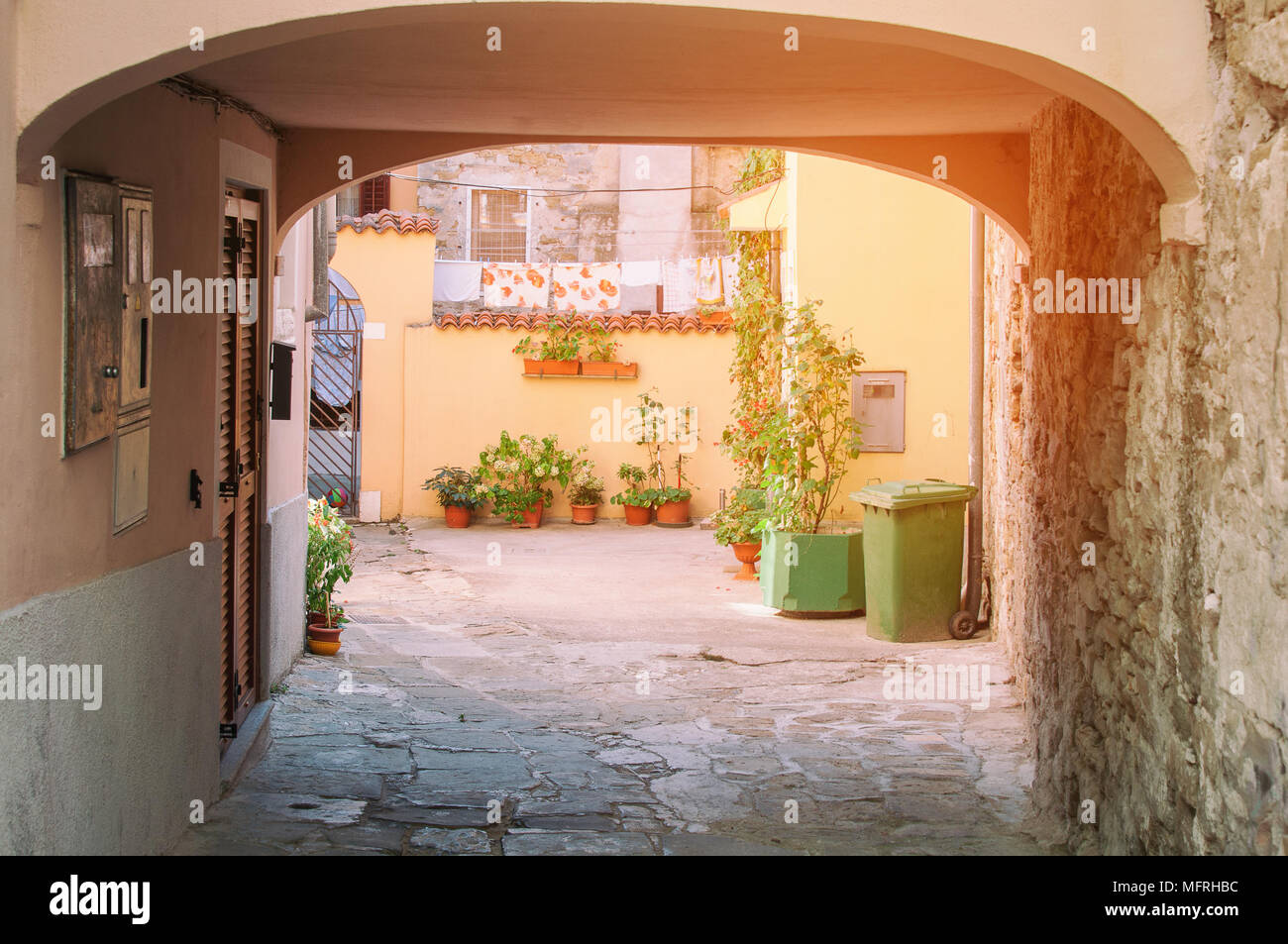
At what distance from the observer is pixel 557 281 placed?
61.3ft

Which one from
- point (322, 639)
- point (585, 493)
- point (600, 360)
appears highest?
point (600, 360)

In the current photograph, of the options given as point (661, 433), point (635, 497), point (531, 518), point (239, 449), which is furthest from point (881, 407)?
point (531, 518)

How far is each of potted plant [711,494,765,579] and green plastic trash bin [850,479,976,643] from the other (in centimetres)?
242

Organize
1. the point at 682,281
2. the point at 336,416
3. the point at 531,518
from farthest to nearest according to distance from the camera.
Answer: the point at 682,281 → the point at 336,416 → the point at 531,518

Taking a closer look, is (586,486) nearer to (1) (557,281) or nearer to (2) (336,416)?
(2) (336,416)

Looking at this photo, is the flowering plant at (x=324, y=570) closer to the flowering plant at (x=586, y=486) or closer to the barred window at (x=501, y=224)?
the flowering plant at (x=586, y=486)

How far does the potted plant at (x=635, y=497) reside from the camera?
14.8 meters

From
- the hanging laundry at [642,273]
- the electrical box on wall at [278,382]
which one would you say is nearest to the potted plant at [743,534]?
the electrical box on wall at [278,382]

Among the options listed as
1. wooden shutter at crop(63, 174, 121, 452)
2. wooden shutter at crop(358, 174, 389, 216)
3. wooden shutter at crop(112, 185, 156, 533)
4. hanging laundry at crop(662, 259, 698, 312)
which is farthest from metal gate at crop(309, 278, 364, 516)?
wooden shutter at crop(63, 174, 121, 452)

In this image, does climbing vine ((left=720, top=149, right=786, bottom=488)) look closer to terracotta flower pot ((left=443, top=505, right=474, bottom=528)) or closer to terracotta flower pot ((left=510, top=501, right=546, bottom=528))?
terracotta flower pot ((left=510, top=501, right=546, bottom=528))

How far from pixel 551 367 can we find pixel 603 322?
95 centimetres

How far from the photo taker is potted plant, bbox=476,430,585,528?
14570 millimetres
